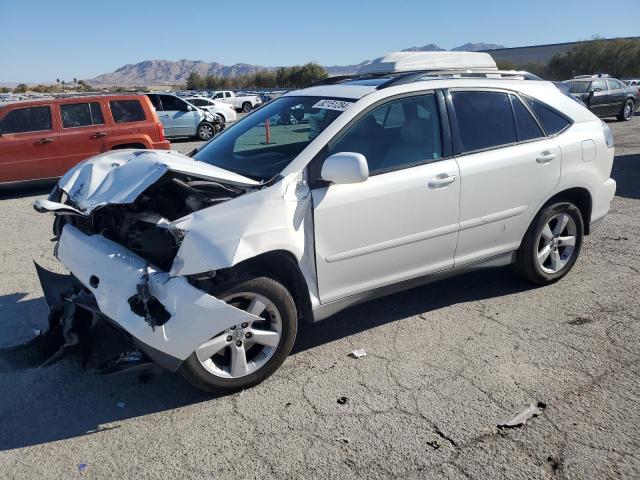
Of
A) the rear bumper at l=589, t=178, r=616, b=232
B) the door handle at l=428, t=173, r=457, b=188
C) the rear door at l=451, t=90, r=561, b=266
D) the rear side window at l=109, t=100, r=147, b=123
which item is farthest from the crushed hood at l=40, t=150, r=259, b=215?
the rear side window at l=109, t=100, r=147, b=123

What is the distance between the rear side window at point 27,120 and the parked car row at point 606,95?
1620 cm

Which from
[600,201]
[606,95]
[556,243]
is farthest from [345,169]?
[606,95]

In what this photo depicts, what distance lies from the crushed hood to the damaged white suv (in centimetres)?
1

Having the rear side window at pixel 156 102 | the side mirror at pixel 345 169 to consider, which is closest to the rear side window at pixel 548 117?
the side mirror at pixel 345 169

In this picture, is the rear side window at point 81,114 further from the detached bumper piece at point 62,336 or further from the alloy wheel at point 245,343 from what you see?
the alloy wheel at point 245,343

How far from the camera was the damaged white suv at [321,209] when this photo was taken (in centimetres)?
311

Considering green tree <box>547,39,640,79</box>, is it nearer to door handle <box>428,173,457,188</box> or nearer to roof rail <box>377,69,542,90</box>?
roof rail <box>377,69,542,90</box>

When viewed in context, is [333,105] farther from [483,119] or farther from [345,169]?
[483,119]

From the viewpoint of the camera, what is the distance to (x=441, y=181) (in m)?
3.95

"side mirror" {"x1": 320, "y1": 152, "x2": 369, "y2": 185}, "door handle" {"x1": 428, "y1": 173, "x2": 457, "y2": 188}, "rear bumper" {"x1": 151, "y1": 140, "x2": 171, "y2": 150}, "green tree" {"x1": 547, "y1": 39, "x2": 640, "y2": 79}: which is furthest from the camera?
"green tree" {"x1": 547, "y1": 39, "x2": 640, "y2": 79}

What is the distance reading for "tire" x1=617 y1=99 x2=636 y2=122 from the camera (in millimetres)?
20562

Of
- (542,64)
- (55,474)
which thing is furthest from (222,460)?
(542,64)

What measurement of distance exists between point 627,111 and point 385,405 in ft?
71.4

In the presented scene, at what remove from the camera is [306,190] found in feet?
11.4
